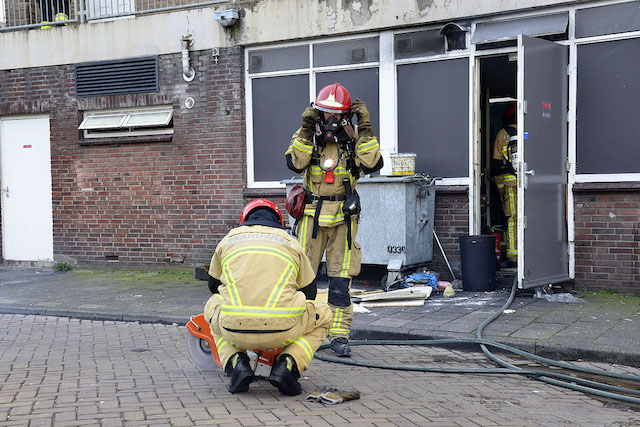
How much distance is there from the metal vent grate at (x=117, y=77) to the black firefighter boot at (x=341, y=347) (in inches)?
277

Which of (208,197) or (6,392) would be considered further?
→ (208,197)

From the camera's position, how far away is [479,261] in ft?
29.7

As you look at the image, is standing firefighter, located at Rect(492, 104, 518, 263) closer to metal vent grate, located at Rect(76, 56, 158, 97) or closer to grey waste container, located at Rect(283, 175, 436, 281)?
grey waste container, located at Rect(283, 175, 436, 281)

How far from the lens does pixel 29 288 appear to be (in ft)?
34.2

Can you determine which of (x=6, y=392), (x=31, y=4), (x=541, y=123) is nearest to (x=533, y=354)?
(x=541, y=123)

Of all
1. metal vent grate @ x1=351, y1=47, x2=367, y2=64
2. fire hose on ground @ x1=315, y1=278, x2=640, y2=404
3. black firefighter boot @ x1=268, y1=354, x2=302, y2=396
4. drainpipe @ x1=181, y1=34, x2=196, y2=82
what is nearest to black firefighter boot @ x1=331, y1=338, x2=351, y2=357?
fire hose on ground @ x1=315, y1=278, x2=640, y2=404

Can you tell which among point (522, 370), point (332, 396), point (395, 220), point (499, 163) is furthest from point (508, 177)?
point (332, 396)

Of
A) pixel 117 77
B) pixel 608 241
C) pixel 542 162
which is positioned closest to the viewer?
pixel 542 162

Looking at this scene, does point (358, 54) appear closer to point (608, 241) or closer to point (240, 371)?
point (608, 241)

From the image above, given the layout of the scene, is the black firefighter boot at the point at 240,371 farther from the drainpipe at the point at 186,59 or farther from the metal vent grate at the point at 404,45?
the drainpipe at the point at 186,59

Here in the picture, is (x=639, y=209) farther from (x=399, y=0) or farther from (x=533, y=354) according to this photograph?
(x=399, y=0)

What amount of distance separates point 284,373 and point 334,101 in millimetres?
2488

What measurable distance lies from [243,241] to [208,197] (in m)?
6.93

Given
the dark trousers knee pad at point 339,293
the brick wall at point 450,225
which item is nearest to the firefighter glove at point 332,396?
the dark trousers knee pad at point 339,293
